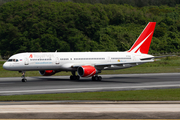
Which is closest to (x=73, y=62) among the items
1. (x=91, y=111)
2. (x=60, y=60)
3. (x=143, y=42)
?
(x=60, y=60)

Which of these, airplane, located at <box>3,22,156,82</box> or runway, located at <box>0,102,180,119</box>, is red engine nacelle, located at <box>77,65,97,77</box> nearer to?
airplane, located at <box>3,22,156,82</box>

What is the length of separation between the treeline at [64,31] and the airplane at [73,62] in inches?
2177

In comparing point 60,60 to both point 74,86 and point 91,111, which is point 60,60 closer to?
point 74,86

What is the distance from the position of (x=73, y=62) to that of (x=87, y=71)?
4.03m

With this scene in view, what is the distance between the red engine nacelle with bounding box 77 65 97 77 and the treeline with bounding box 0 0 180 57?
6021 cm

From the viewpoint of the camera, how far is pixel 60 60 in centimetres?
4362

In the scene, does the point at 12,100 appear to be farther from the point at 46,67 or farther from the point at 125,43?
the point at 125,43

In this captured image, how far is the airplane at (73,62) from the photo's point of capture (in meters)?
41.4

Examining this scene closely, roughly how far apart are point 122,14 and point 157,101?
374ft

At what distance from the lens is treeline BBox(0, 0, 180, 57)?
337 feet

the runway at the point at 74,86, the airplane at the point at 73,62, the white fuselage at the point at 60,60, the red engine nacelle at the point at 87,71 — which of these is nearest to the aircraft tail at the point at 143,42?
the airplane at the point at 73,62

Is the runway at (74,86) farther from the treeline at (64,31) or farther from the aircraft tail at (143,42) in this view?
the treeline at (64,31)

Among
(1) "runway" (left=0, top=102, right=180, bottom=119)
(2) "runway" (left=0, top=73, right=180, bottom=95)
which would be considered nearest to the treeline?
(2) "runway" (left=0, top=73, right=180, bottom=95)

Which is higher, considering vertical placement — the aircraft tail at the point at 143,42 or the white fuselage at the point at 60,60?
the aircraft tail at the point at 143,42
